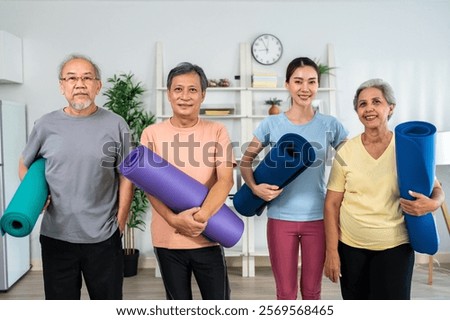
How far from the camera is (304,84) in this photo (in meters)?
1.77

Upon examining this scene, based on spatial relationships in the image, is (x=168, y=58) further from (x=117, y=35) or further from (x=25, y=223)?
(x=25, y=223)

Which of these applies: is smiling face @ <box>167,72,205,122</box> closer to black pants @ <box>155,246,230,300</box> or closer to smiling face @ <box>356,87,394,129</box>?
black pants @ <box>155,246,230,300</box>

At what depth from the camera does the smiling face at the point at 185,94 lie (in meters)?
1.59

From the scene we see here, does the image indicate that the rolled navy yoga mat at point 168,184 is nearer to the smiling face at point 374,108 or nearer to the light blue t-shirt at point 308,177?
the light blue t-shirt at point 308,177

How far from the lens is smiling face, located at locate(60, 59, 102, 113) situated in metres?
1.59

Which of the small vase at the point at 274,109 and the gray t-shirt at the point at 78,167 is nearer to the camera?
the gray t-shirt at the point at 78,167

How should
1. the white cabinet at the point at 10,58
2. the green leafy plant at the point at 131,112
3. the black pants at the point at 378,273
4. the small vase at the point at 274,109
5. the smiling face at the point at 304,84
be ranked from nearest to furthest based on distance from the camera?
the black pants at the point at 378,273 < the smiling face at the point at 304,84 < the white cabinet at the point at 10,58 < the green leafy plant at the point at 131,112 < the small vase at the point at 274,109

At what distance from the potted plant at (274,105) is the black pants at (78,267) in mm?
2366

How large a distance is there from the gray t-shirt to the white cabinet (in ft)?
7.50

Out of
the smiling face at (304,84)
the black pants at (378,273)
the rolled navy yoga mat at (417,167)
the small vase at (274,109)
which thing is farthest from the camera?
Result: the small vase at (274,109)

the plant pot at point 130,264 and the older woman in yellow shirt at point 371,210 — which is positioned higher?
the older woman in yellow shirt at point 371,210

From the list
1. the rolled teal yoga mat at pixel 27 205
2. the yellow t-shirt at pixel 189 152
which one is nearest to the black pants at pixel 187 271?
the yellow t-shirt at pixel 189 152

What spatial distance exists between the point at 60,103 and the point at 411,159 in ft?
10.6

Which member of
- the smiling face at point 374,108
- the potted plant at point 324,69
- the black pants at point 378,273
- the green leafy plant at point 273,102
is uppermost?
the potted plant at point 324,69
